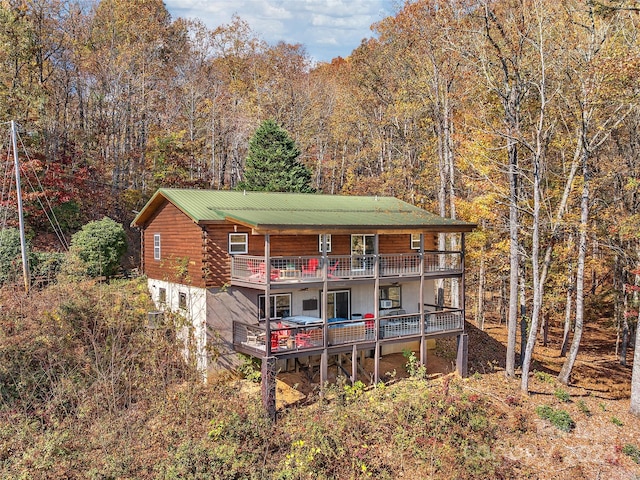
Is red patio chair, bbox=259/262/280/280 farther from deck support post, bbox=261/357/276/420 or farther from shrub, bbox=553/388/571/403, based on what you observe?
shrub, bbox=553/388/571/403

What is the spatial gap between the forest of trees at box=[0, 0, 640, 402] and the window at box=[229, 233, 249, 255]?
9.36 metres

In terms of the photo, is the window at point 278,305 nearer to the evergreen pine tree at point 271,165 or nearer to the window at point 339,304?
the window at point 339,304

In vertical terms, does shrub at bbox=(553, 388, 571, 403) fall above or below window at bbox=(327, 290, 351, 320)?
below

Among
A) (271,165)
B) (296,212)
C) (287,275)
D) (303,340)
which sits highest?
(271,165)

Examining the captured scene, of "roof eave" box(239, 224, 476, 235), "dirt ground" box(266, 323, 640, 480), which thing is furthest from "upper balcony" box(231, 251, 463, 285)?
"dirt ground" box(266, 323, 640, 480)

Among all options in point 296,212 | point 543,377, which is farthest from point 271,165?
point 543,377

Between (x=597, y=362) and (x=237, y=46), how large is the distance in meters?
36.6

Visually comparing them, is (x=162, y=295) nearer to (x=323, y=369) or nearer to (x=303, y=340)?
(x=303, y=340)

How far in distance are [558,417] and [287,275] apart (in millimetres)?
10401

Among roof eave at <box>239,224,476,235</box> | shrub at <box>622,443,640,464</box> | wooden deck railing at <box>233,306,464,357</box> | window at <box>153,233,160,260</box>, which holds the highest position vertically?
roof eave at <box>239,224,476,235</box>

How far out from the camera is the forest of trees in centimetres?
1798

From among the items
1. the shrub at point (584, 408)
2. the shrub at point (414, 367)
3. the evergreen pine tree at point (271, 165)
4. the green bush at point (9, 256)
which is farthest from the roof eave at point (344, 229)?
the evergreen pine tree at point (271, 165)

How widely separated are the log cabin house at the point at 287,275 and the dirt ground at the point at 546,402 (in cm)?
112

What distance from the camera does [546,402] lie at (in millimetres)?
17125
